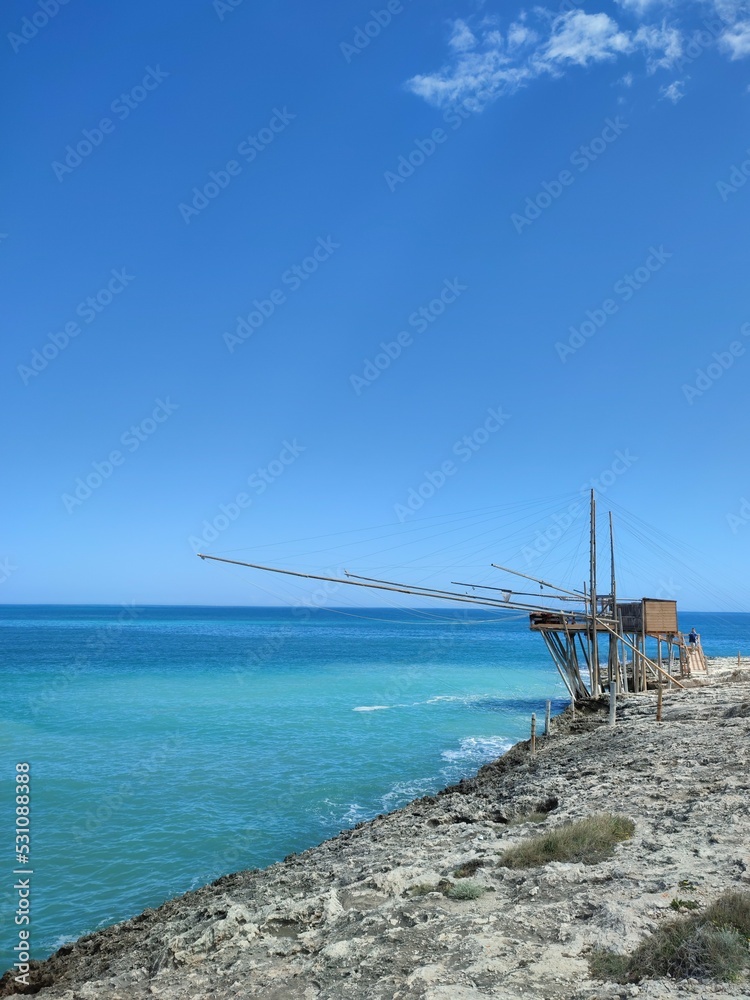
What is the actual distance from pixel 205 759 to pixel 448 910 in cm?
1864

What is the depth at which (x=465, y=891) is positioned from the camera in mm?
9727

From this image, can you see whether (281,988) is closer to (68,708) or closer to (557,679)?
(68,708)

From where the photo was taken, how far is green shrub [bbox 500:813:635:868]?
10.7 m

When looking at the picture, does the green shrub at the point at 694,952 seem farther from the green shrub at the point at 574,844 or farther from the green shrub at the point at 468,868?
the green shrub at the point at 468,868

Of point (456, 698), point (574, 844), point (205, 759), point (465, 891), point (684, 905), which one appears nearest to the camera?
point (684, 905)

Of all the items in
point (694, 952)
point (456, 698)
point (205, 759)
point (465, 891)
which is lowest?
point (456, 698)

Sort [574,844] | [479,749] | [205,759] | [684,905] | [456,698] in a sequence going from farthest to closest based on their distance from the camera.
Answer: [456,698]
[479,749]
[205,759]
[574,844]
[684,905]

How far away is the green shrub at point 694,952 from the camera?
6504mm

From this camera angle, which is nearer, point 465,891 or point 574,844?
point 465,891

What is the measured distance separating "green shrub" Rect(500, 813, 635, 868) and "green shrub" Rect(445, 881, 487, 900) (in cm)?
117

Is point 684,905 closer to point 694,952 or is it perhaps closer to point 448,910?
point 694,952

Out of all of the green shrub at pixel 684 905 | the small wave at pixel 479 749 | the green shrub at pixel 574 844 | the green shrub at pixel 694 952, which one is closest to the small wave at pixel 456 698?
the small wave at pixel 479 749

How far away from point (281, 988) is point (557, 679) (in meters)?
51.0

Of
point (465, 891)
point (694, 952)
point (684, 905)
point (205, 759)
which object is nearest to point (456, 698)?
point (205, 759)
